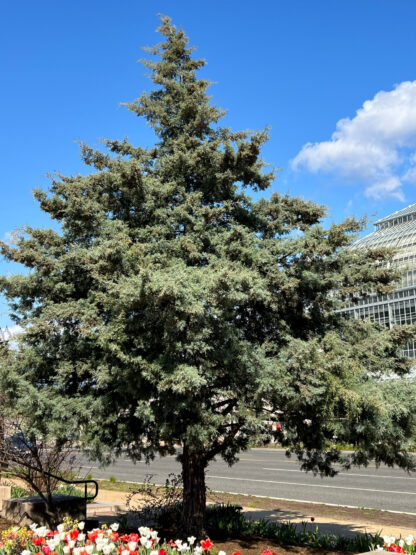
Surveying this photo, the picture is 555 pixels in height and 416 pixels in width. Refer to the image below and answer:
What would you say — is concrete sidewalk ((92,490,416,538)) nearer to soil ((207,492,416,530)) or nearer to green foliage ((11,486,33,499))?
soil ((207,492,416,530))

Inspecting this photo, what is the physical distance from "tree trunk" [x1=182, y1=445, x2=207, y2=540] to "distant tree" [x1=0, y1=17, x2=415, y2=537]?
0.09ft

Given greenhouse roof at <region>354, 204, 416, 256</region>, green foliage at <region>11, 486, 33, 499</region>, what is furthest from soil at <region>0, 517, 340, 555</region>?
greenhouse roof at <region>354, 204, 416, 256</region>

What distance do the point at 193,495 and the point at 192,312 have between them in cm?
371

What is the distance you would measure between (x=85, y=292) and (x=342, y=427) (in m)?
4.15

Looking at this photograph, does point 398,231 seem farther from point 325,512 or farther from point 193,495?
point 193,495

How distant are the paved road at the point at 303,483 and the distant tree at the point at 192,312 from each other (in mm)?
5181

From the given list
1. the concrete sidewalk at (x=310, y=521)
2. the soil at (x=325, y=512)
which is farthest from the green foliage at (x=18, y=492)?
the soil at (x=325, y=512)

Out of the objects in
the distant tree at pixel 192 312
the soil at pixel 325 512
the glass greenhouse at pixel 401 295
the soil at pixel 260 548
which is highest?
the glass greenhouse at pixel 401 295

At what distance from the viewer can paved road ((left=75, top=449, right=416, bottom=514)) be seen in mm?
14312

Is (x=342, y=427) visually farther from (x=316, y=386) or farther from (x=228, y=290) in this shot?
(x=228, y=290)

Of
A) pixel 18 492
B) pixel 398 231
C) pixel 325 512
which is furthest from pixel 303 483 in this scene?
pixel 398 231

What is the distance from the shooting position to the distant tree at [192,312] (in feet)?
21.4

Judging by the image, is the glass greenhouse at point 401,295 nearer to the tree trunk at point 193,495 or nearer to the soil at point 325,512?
the soil at point 325,512

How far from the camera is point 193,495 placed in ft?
26.9
